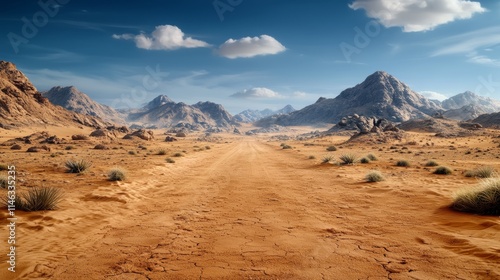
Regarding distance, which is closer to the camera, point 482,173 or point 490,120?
point 482,173

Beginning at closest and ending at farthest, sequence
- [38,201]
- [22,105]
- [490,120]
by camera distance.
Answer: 1. [38,201]
2. [22,105]
3. [490,120]

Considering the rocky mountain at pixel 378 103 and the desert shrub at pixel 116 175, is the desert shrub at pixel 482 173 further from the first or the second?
the rocky mountain at pixel 378 103

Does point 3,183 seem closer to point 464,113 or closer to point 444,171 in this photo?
point 444,171

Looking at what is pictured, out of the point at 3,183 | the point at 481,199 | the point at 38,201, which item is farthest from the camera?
the point at 3,183

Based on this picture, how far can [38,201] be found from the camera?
7.19 meters

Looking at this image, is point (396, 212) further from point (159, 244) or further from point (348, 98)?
point (348, 98)

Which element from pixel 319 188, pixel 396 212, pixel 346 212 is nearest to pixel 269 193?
pixel 319 188

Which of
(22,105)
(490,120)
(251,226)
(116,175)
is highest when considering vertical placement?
(22,105)

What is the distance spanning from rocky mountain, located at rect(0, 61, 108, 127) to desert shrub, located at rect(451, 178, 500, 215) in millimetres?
65134

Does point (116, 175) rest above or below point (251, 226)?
above

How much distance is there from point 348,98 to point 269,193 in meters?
194

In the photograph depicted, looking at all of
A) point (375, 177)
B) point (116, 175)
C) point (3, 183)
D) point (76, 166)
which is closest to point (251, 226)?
point (375, 177)

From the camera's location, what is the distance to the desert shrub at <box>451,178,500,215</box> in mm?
6469

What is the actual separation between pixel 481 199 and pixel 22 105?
75.8 meters
